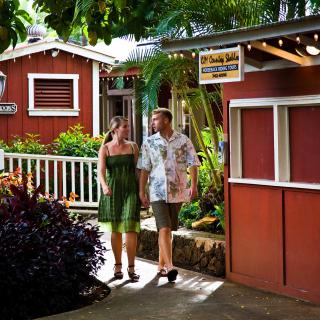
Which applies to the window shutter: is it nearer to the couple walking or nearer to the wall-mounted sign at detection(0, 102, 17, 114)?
the wall-mounted sign at detection(0, 102, 17, 114)

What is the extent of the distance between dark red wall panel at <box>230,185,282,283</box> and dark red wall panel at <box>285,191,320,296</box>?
134 mm

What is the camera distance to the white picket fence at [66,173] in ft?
45.3

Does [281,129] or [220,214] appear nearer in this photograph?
[281,129]

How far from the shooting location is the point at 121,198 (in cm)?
863

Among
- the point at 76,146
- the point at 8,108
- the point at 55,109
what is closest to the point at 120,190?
the point at 76,146

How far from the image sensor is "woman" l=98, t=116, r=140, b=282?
8602 mm

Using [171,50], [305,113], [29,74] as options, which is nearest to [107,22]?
[171,50]

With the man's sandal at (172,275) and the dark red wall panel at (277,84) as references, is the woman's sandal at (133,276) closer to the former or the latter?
the man's sandal at (172,275)

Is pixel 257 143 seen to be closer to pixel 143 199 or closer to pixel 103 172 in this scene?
pixel 143 199

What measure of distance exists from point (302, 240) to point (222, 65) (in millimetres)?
1791

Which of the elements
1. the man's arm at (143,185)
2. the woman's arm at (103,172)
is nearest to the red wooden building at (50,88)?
the woman's arm at (103,172)

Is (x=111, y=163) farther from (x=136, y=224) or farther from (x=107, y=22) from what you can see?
(x=107, y=22)

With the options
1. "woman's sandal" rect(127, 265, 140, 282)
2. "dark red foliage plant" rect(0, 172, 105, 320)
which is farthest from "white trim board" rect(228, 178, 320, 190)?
"dark red foliage plant" rect(0, 172, 105, 320)

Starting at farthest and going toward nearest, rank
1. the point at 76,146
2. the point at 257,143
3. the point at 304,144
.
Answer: the point at 76,146
the point at 257,143
the point at 304,144
